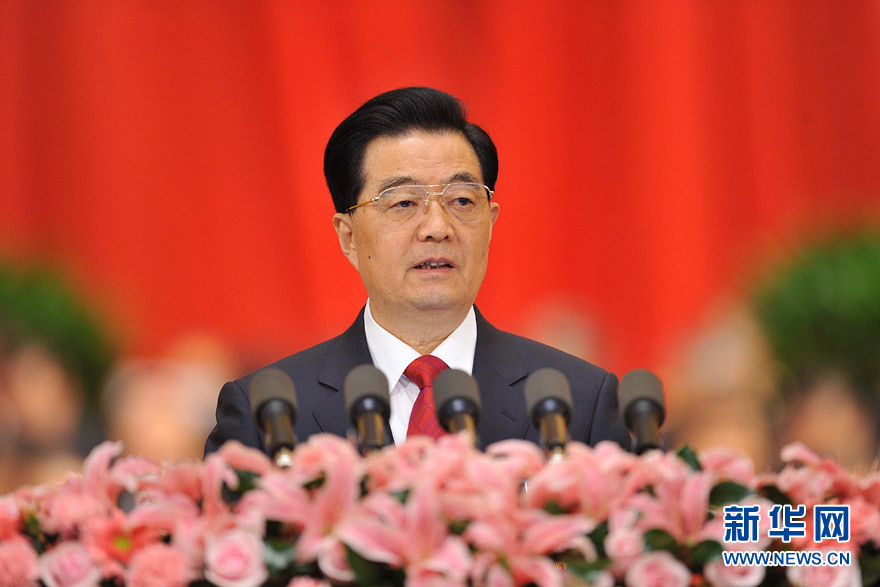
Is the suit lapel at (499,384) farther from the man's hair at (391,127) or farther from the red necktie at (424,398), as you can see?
the man's hair at (391,127)

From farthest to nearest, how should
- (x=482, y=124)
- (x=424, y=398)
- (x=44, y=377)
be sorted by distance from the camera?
(x=482, y=124)
(x=44, y=377)
(x=424, y=398)

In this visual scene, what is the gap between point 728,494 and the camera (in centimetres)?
100

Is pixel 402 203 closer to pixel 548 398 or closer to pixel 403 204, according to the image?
pixel 403 204

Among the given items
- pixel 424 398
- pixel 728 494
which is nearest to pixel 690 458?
pixel 728 494

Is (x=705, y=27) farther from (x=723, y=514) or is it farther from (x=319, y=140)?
(x=723, y=514)

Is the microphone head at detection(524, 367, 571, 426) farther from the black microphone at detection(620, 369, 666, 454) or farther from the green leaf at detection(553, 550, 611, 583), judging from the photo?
the green leaf at detection(553, 550, 611, 583)

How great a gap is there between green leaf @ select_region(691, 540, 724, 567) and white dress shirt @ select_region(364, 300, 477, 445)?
2.89 feet

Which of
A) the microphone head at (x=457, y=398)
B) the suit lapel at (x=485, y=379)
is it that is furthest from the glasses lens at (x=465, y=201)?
the microphone head at (x=457, y=398)

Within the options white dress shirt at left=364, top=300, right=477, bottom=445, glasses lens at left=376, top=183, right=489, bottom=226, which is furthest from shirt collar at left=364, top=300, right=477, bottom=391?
glasses lens at left=376, top=183, right=489, bottom=226

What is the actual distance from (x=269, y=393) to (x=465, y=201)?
858 mm

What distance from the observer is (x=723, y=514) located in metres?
1.00

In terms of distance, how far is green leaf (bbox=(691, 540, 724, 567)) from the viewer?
95 centimetres

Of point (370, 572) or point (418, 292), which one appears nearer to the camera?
point (370, 572)

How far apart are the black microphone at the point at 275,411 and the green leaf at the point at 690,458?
40 centimetres
